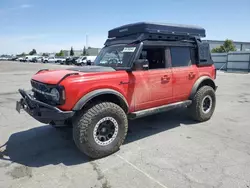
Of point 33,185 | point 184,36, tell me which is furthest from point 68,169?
point 184,36

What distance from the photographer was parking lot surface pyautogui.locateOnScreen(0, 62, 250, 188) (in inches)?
117

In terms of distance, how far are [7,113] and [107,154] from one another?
167 inches

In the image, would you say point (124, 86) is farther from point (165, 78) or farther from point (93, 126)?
point (165, 78)

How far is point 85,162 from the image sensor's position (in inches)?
140

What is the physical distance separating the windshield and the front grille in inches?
57.0

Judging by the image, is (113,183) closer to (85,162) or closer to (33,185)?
(85,162)

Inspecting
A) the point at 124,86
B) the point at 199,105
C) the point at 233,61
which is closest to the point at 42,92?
the point at 124,86

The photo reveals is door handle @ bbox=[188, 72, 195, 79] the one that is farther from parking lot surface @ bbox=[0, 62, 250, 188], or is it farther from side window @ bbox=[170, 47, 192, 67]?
parking lot surface @ bbox=[0, 62, 250, 188]

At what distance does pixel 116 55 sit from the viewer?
15.2 ft

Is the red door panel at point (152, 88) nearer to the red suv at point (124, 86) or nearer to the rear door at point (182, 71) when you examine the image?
the red suv at point (124, 86)

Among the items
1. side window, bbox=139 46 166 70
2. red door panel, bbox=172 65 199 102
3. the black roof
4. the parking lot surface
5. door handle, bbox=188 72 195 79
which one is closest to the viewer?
the parking lot surface

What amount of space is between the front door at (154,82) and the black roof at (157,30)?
0.38 meters

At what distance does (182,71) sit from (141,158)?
2.33 metres

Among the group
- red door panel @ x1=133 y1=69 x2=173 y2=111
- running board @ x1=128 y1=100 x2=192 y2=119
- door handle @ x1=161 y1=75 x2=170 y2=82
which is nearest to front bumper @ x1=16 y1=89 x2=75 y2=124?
running board @ x1=128 y1=100 x2=192 y2=119
